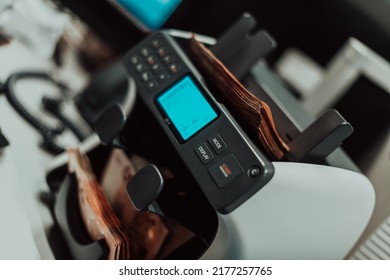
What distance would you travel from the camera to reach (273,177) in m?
0.53

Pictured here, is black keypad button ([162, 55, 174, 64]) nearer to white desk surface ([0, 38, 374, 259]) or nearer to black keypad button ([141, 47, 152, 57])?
black keypad button ([141, 47, 152, 57])

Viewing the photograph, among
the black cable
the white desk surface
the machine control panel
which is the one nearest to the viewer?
the machine control panel

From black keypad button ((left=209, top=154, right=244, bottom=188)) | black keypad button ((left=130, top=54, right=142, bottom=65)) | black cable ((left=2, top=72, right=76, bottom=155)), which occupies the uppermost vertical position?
black keypad button ((left=209, top=154, right=244, bottom=188))

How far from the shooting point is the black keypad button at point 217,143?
53 cm

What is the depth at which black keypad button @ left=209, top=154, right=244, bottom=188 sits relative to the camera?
0.51m

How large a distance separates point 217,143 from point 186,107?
9 centimetres

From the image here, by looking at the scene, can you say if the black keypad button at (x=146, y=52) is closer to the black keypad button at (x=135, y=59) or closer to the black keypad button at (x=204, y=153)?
the black keypad button at (x=135, y=59)

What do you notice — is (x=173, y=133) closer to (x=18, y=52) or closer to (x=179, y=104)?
(x=179, y=104)

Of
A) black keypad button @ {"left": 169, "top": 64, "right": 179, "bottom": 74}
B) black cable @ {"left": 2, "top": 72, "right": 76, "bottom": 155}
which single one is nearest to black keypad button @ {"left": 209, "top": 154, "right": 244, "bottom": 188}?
black keypad button @ {"left": 169, "top": 64, "right": 179, "bottom": 74}

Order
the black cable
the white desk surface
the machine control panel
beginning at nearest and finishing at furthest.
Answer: the machine control panel → the white desk surface → the black cable

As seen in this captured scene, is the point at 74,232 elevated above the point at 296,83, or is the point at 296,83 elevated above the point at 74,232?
the point at 296,83
